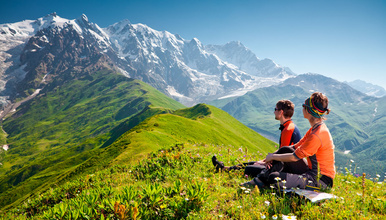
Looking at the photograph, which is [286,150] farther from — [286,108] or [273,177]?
[286,108]

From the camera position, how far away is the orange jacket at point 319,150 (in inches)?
248

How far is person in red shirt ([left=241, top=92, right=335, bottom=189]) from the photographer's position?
629 cm

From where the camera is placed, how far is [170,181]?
7.95 m

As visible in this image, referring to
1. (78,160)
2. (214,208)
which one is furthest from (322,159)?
(78,160)

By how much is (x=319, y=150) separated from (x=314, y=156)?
10.2 inches

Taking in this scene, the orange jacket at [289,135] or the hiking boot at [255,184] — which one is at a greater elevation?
the orange jacket at [289,135]

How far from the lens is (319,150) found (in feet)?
21.7

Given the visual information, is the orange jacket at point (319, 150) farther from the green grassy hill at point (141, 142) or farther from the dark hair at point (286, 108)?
the green grassy hill at point (141, 142)

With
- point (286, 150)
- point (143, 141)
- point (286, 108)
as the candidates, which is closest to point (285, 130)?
point (286, 108)

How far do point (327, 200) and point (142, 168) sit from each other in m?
7.49

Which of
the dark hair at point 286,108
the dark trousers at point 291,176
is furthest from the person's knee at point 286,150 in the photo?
the dark hair at point 286,108

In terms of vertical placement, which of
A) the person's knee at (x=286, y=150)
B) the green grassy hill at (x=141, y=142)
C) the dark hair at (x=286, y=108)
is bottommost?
the green grassy hill at (x=141, y=142)

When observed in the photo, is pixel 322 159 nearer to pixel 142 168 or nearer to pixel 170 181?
pixel 170 181

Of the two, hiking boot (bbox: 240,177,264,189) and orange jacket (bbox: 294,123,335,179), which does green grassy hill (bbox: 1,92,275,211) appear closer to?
hiking boot (bbox: 240,177,264,189)
